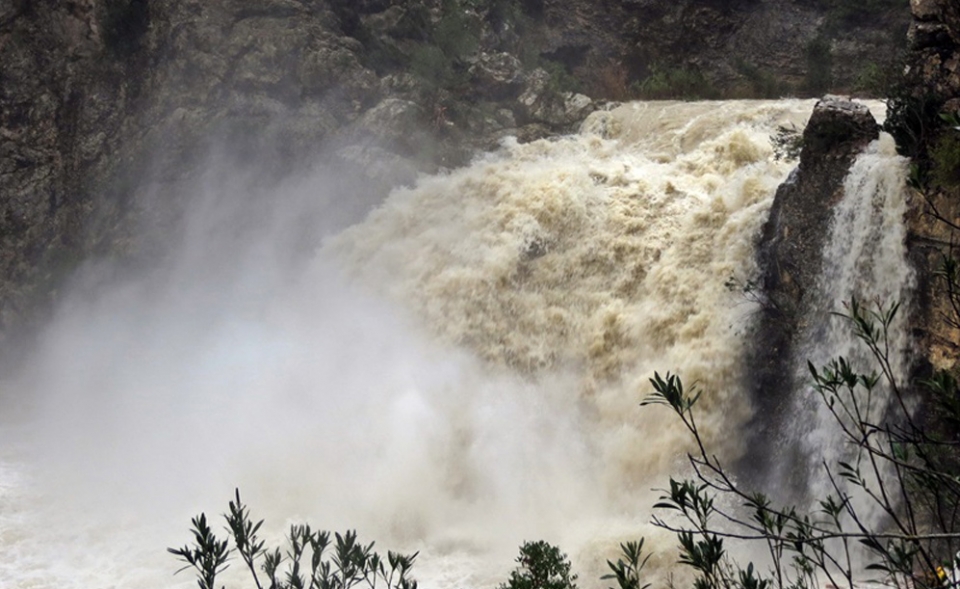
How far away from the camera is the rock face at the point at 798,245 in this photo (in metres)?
9.92

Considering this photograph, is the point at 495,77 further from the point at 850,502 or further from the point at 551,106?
the point at 850,502

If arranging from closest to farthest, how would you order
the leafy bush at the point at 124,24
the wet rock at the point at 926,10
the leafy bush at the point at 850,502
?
the leafy bush at the point at 850,502
the wet rock at the point at 926,10
the leafy bush at the point at 124,24

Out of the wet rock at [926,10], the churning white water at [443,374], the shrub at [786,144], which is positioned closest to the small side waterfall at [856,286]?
the churning white water at [443,374]

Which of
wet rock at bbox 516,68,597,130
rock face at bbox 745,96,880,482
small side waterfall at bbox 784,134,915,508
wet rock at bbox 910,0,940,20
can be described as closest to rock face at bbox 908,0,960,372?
wet rock at bbox 910,0,940,20

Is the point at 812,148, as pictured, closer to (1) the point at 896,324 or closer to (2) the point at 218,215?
(1) the point at 896,324

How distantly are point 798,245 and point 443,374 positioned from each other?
489 centimetres

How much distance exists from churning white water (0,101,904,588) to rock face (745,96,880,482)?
0.28 metres

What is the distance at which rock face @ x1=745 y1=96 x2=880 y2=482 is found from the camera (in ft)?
32.6

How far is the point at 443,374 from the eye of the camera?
12.0 metres

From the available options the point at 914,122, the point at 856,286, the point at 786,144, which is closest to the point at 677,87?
the point at 786,144

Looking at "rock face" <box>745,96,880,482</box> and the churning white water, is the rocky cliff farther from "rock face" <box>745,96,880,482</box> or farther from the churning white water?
the churning white water

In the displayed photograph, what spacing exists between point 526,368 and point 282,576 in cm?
426

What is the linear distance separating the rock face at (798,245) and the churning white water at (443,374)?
280mm

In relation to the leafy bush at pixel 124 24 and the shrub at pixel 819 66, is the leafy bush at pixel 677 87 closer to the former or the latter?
the shrub at pixel 819 66
